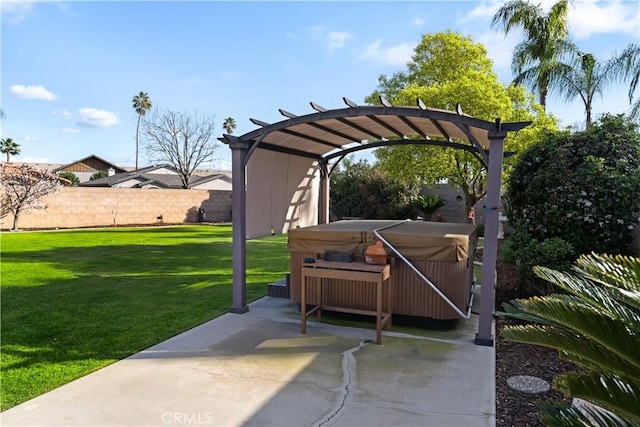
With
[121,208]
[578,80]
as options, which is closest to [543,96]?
[578,80]

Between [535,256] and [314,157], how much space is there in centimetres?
393

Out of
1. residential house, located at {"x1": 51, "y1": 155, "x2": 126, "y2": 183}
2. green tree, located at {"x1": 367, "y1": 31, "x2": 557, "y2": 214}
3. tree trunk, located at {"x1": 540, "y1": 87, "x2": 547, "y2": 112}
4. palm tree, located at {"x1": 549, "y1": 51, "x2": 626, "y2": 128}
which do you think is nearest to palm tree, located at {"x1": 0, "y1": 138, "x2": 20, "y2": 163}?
residential house, located at {"x1": 51, "y1": 155, "x2": 126, "y2": 183}

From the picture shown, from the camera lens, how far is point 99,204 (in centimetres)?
1848

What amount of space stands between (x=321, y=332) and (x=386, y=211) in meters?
13.1

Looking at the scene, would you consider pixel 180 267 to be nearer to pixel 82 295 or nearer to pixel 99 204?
pixel 82 295

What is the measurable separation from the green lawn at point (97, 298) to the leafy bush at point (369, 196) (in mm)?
6635

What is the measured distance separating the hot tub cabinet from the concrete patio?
14.1 inches

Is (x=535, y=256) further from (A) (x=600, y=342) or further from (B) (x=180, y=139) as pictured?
(B) (x=180, y=139)

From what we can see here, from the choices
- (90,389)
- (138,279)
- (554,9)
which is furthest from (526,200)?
(554,9)

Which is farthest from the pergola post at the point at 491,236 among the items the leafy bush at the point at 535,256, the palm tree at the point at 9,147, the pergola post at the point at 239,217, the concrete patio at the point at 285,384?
the palm tree at the point at 9,147

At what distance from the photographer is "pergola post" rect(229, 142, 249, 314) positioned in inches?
209

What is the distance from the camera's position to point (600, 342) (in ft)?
6.58

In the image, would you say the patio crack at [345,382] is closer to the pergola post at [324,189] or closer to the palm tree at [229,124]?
the pergola post at [324,189]

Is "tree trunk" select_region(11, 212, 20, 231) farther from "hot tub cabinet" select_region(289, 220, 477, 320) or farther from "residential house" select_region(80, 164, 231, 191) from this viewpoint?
"hot tub cabinet" select_region(289, 220, 477, 320)
